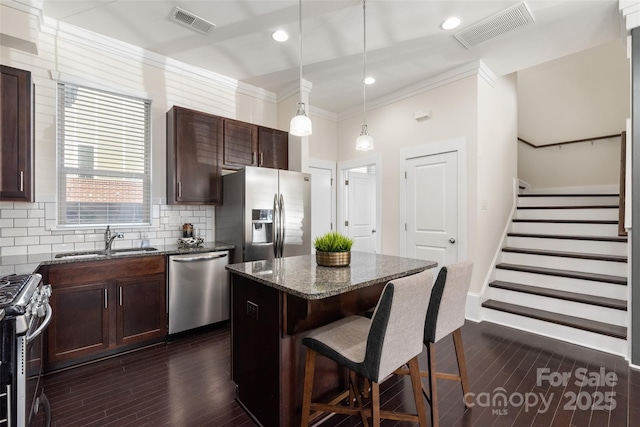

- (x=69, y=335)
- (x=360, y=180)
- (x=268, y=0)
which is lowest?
(x=69, y=335)

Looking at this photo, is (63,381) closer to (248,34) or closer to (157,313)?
(157,313)

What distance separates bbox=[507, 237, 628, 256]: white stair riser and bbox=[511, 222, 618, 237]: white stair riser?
215mm

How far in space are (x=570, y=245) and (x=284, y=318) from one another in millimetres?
3962

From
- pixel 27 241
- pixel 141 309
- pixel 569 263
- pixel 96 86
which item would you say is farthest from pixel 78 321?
pixel 569 263

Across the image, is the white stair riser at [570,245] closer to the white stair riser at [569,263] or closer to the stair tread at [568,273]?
the white stair riser at [569,263]

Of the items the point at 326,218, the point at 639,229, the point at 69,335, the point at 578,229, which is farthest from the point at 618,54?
the point at 69,335

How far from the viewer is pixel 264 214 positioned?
3.51 m

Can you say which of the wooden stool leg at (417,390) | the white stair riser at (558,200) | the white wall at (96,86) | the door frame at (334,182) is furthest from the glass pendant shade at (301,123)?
the white stair riser at (558,200)

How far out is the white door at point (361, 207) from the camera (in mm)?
5281

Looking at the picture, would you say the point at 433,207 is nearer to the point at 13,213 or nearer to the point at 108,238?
the point at 108,238

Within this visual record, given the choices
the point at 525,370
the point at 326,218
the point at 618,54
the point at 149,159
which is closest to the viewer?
the point at 525,370

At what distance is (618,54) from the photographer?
475 cm

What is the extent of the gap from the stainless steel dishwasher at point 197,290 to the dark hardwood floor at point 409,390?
291 millimetres

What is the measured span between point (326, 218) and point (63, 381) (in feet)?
12.3
